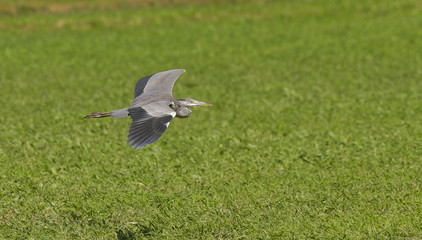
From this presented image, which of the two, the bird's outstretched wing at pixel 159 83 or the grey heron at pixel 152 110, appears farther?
the bird's outstretched wing at pixel 159 83

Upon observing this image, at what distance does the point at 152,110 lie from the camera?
6.34m

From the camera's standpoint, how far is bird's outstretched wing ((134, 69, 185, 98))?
7.66 m

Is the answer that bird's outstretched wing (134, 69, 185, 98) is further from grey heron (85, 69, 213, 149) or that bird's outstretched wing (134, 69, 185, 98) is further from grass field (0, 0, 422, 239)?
grass field (0, 0, 422, 239)

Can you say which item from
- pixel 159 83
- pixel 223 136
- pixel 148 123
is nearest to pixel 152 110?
pixel 148 123

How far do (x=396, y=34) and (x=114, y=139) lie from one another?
13633 millimetres

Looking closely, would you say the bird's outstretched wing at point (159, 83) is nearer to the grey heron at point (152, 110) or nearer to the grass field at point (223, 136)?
the grey heron at point (152, 110)

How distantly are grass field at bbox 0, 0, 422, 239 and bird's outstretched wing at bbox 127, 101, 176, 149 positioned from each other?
1570 mm

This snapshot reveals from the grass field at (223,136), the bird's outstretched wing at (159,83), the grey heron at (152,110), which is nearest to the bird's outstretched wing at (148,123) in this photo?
the grey heron at (152,110)

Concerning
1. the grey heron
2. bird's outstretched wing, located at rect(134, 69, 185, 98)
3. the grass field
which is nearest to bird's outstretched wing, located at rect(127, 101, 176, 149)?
the grey heron

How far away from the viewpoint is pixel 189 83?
15062 millimetres

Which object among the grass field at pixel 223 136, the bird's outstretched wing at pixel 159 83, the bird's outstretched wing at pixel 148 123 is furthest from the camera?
the bird's outstretched wing at pixel 159 83

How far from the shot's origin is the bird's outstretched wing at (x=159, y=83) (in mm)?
7656

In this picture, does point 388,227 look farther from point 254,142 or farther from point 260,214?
point 254,142

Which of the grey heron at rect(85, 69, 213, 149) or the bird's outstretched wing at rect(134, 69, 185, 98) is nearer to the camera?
the grey heron at rect(85, 69, 213, 149)
